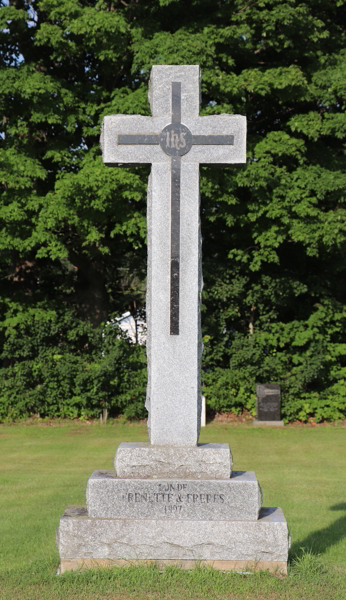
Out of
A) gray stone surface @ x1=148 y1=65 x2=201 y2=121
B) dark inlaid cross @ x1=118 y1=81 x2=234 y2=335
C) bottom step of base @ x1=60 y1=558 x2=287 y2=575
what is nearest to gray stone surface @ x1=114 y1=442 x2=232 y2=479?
bottom step of base @ x1=60 y1=558 x2=287 y2=575

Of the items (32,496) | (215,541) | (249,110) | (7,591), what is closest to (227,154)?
(215,541)

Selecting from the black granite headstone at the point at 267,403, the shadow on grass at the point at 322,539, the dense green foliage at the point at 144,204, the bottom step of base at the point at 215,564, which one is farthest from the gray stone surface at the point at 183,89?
the black granite headstone at the point at 267,403

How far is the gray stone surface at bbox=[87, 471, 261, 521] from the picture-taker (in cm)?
557

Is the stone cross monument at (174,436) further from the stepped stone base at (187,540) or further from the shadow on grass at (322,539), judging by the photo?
the shadow on grass at (322,539)

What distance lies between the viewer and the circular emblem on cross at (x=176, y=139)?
19.6 feet

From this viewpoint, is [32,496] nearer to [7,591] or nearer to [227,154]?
[7,591]

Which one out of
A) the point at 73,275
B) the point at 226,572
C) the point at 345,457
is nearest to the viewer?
the point at 226,572

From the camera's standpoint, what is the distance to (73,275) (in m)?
19.5

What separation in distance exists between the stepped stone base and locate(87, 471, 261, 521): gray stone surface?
77 millimetres

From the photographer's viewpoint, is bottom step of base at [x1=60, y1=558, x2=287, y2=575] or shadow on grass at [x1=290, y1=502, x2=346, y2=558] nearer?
bottom step of base at [x1=60, y1=558, x2=287, y2=575]

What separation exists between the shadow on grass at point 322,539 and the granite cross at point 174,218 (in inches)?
67.5

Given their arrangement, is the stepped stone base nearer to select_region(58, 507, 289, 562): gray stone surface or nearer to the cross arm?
select_region(58, 507, 289, 562): gray stone surface

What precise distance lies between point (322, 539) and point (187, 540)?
2.40 metres

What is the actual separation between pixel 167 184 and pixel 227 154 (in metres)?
0.55
